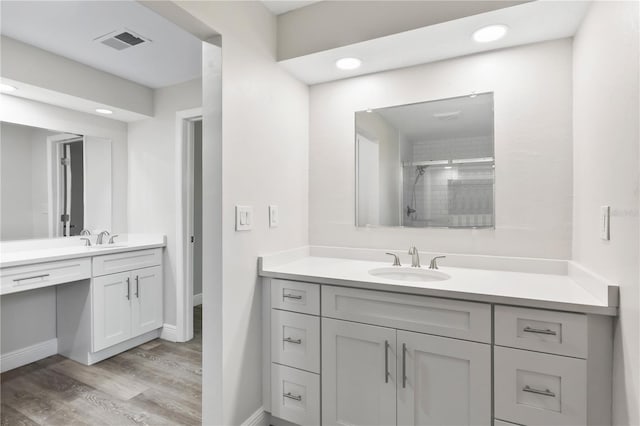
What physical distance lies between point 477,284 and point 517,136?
2.78 ft

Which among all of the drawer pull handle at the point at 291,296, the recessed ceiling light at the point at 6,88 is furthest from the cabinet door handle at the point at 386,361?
the recessed ceiling light at the point at 6,88

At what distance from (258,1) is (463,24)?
1068 mm

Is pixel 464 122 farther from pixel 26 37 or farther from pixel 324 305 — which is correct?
pixel 26 37

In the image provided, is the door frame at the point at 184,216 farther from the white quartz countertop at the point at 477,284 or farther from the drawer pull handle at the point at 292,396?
the drawer pull handle at the point at 292,396

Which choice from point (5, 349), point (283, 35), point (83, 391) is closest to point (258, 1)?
point (283, 35)

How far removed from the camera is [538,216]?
170 centimetres

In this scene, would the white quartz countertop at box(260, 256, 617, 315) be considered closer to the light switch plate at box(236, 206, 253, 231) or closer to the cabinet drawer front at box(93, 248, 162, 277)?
the light switch plate at box(236, 206, 253, 231)

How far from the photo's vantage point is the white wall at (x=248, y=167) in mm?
1550

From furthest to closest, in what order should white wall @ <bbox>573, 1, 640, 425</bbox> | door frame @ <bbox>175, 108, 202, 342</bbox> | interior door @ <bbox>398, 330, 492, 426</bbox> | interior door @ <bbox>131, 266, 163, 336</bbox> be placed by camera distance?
door frame @ <bbox>175, 108, 202, 342</bbox>
interior door @ <bbox>131, 266, 163, 336</bbox>
interior door @ <bbox>398, 330, 492, 426</bbox>
white wall @ <bbox>573, 1, 640, 425</bbox>

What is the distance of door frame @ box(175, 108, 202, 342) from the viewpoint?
2.95 metres

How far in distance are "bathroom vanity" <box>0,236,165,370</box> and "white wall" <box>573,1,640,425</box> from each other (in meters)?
3.00

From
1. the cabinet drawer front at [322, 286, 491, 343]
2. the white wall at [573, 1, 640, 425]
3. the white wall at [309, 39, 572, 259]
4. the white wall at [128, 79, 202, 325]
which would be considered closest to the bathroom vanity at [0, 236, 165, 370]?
the white wall at [128, 79, 202, 325]

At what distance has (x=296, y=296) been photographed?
5.53 feet

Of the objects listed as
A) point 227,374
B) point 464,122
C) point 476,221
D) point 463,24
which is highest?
point 463,24
